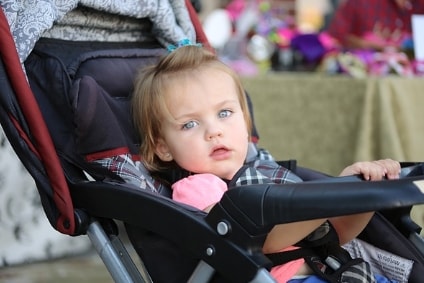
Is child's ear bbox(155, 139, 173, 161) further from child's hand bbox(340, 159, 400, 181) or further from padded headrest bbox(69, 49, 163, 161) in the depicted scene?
child's hand bbox(340, 159, 400, 181)

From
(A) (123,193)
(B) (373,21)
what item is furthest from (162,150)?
(B) (373,21)

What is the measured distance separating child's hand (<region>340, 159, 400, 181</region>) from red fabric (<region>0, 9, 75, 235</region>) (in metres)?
0.63

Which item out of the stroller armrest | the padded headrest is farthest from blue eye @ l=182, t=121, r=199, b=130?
the stroller armrest

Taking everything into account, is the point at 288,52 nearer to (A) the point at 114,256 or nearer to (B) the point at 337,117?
(B) the point at 337,117

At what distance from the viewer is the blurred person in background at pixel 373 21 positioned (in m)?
3.96

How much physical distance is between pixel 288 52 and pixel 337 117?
0.52 meters

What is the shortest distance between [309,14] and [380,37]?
3.42 metres

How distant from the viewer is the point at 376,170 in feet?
5.37

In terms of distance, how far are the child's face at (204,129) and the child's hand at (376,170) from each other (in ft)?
0.90

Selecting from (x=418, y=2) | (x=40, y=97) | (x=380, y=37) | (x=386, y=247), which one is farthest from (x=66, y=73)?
(x=418, y=2)

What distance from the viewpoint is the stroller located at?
125cm

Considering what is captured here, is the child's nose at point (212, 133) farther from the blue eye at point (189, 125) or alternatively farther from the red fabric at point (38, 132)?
the red fabric at point (38, 132)

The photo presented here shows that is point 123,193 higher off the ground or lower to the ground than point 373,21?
higher

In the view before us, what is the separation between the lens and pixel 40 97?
1776mm
